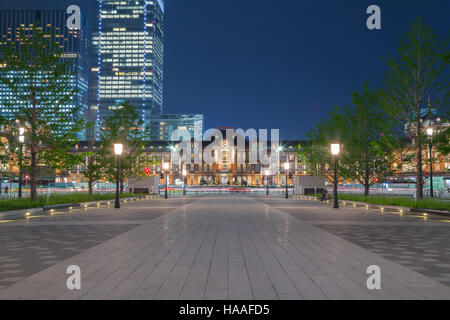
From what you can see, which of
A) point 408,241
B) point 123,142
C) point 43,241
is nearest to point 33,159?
point 43,241

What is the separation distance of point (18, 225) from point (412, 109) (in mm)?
29127

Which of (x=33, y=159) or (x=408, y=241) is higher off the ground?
(x=33, y=159)

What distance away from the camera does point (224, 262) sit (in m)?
8.82

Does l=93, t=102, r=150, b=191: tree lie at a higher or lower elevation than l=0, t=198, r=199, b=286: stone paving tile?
higher

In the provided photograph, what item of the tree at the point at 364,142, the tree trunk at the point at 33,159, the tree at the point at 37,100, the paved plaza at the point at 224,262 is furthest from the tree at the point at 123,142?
the paved plaza at the point at 224,262

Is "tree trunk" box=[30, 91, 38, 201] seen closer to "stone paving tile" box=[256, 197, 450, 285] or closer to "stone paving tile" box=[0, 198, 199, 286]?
"stone paving tile" box=[0, 198, 199, 286]

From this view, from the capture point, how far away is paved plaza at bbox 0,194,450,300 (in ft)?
20.9

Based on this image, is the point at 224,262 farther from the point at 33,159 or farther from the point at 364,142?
the point at 364,142

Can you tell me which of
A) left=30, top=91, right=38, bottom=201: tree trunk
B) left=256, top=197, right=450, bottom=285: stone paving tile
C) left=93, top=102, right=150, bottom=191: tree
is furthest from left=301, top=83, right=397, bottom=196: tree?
left=30, top=91, right=38, bottom=201: tree trunk

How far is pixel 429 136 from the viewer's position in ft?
92.5

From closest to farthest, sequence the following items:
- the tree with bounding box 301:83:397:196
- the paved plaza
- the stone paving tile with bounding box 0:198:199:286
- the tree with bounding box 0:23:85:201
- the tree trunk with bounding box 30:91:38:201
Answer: the paved plaza → the stone paving tile with bounding box 0:198:199:286 → the tree trunk with bounding box 30:91:38:201 → the tree with bounding box 0:23:85:201 → the tree with bounding box 301:83:397:196

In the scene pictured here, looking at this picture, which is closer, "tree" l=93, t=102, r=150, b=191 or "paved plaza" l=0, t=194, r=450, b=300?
"paved plaza" l=0, t=194, r=450, b=300

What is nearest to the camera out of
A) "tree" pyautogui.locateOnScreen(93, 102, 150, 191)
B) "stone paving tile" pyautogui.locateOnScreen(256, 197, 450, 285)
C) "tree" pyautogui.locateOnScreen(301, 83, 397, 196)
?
"stone paving tile" pyautogui.locateOnScreen(256, 197, 450, 285)
